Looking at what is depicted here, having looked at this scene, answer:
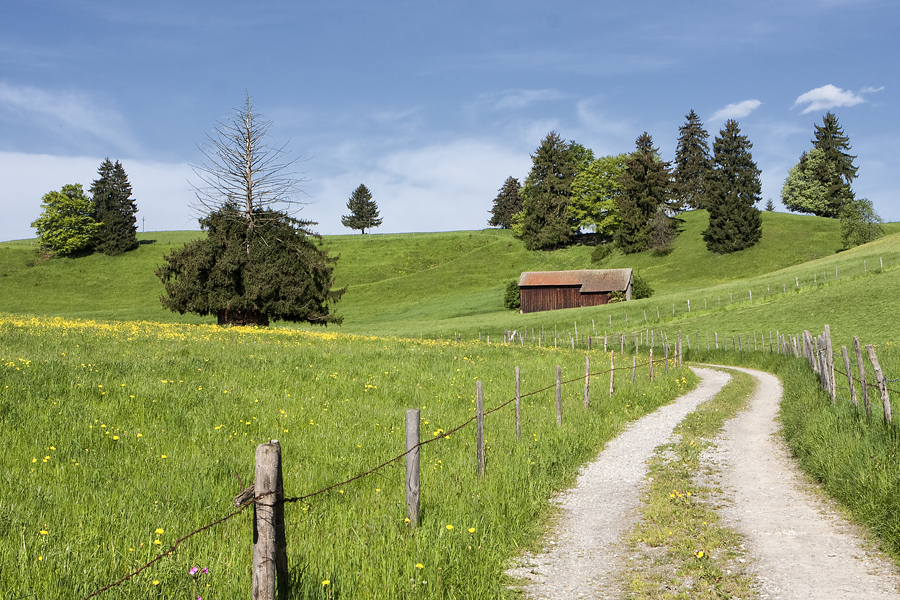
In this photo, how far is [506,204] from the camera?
509 feet

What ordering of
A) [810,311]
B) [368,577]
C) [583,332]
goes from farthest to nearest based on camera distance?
[583,332] < [810,311] < [368,577]

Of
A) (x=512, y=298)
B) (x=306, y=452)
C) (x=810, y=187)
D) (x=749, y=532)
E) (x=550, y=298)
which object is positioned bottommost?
(x=749, y=532)

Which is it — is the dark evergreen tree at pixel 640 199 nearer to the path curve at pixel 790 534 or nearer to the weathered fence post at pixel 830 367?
the weathered fence post at pixel 830 367

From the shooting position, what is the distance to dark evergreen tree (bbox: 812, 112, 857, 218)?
4751 inches

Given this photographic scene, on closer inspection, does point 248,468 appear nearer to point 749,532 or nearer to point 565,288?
point 749,532

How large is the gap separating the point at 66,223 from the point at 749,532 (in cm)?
11308

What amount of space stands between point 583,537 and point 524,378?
12.2 meters

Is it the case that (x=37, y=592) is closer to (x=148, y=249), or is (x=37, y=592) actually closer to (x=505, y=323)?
(x=505, y=323)

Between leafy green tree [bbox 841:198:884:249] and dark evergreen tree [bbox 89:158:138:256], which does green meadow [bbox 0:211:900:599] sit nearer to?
leafy green tree [bbox 841:198:884:249]

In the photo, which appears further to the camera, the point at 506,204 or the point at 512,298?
the point at 506,204

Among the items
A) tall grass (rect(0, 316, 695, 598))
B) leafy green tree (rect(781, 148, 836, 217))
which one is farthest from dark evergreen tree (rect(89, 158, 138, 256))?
leafy green tree (rect(781, 148, 836, 217))

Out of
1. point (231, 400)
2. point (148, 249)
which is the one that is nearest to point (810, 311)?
point (231, 400)

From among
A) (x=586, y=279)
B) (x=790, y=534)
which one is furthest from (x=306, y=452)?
(x=586, y=279)

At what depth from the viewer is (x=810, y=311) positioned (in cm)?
4659
